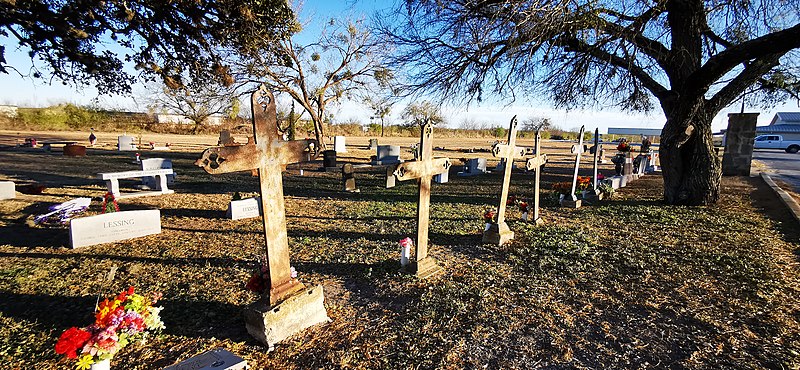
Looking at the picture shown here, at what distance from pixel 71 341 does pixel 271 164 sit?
1.83 m

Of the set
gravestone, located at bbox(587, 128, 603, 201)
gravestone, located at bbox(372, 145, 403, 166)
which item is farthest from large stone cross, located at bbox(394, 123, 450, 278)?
gravestone, located at bbox(372, 145, 403, 166)

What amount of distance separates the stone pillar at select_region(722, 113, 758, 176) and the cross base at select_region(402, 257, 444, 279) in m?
17.4

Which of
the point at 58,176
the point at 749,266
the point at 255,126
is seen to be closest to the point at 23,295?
the point at 255,126

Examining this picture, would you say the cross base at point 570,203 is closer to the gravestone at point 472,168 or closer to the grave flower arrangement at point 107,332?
the gravestone at point 472,168

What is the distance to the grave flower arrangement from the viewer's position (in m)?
2.48

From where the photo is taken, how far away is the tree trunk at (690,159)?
8.41 metres

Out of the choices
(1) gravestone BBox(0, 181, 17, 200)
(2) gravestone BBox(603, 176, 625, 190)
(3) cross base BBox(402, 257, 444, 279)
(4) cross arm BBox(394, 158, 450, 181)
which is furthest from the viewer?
(2) gravestone BBox(603, 176, 625, 190)

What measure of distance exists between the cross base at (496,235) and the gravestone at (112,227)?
5.82m

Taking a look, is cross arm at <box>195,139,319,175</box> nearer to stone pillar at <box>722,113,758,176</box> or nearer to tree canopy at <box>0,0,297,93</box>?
tree canopy at <box>0,0,297,93</box>

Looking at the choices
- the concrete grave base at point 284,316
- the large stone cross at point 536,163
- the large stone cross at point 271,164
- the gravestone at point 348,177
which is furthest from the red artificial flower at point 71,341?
the large stone cross at point 536,163

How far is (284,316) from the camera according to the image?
329cm

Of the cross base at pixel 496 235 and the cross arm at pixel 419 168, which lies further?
the cross base at pixel 496 235

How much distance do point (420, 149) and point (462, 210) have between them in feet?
14.9

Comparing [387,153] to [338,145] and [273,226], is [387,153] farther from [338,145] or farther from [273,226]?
[273,226]
